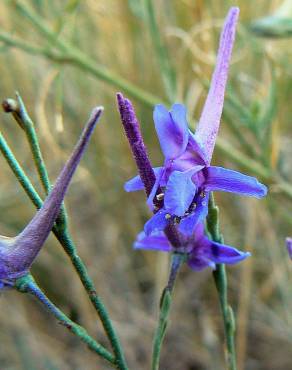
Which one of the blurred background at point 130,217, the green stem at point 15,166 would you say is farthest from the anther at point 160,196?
the blurred background at point 130,217

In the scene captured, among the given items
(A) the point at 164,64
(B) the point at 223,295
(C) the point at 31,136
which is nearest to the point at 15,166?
(C) the point at 31,136

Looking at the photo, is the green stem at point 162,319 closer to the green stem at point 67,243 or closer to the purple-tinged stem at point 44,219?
the green stem at point 67,243

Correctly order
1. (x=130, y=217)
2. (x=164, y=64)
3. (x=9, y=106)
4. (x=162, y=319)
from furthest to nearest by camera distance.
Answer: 1. (x=130, y=217)
2. (x=164, y=64)
3. (x=162, y=319)
4. (x=9, y=106)

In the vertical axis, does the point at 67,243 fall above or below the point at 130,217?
above

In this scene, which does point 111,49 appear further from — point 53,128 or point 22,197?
point 22,197

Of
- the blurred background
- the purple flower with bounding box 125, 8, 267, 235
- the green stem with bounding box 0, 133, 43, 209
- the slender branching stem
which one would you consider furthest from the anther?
the blurred background

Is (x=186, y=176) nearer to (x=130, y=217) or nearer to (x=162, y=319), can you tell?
(x=162, y=319)
